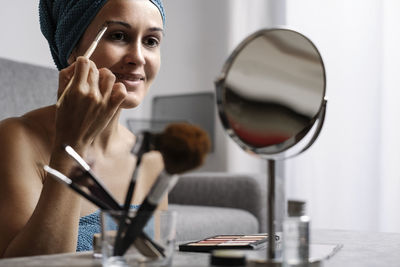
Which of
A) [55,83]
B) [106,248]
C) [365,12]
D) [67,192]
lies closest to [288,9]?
[365,12]

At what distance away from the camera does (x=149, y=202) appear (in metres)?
0.57

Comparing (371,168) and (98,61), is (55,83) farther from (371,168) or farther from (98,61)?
(371,168)

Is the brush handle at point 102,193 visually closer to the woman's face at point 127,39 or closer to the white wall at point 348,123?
the woman's face at point 127,39

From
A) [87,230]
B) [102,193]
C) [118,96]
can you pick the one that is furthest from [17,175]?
[102,193]

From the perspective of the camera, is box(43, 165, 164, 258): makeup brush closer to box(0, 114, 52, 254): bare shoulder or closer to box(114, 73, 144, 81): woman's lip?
box(0, 114, 52, 254): bare shoulder

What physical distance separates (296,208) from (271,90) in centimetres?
14

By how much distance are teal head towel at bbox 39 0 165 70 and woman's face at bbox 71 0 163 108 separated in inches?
0.7

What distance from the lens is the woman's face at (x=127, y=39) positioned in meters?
1.21

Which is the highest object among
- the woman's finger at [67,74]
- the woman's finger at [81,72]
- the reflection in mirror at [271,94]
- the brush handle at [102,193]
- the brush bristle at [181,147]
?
the woman's finger at [67,74]

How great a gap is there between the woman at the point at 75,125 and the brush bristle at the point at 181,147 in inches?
7.0

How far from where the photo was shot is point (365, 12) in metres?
2.83

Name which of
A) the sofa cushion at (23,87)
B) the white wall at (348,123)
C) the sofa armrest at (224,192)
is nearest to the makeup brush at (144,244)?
the sofa cushion at (23,87)

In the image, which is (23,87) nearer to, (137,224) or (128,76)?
(128,76)

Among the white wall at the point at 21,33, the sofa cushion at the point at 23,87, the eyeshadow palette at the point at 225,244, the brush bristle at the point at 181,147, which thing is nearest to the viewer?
the brush bristle at the point at 181,147
